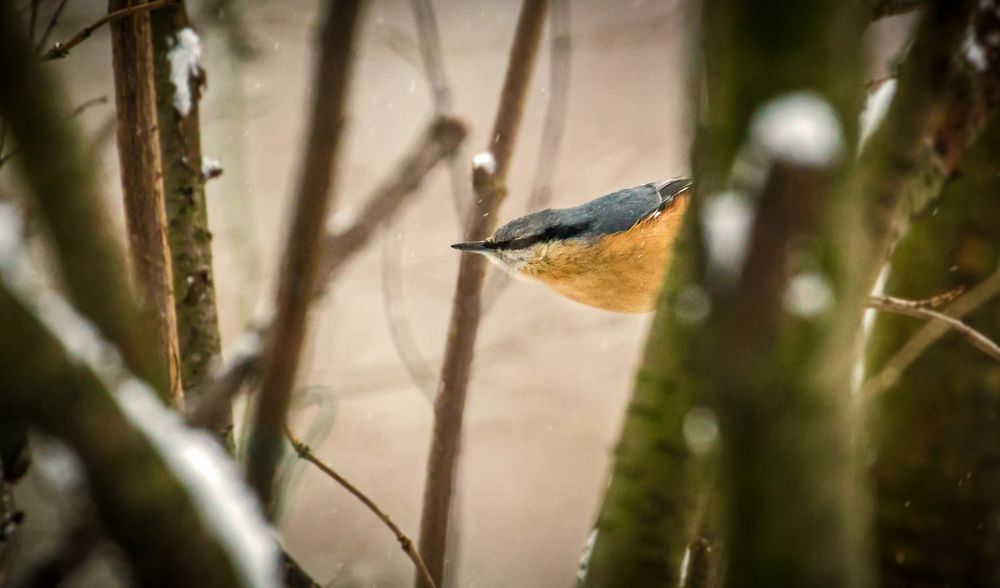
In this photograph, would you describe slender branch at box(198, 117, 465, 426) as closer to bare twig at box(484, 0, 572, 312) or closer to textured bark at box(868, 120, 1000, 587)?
bare twig at box(484, 0, 572, 312)

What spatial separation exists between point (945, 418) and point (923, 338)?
31 centimetres

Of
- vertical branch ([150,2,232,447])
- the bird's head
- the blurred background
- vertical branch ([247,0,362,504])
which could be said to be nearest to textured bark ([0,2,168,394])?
vertical branch ([247,0,362,504])

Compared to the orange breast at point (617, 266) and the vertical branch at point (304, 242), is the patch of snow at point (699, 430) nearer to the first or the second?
the vertical branch at point (304, 242)

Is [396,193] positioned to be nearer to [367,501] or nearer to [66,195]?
[367,501]

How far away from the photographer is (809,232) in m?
0.79

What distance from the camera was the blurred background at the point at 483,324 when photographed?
3.98 meters

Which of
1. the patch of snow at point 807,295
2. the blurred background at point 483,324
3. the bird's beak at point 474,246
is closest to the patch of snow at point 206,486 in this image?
the patch of snow at point 807,295

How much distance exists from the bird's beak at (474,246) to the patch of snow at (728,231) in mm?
1311

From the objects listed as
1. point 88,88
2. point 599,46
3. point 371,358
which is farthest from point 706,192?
point 371,358

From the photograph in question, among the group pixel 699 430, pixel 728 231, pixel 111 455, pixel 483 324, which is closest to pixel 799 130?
pixel 728 231

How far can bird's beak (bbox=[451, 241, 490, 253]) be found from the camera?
2.13 metres

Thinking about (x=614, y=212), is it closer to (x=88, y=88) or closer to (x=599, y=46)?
(x=599, y=46)

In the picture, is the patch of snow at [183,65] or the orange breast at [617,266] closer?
the patch of snow at [183,65]

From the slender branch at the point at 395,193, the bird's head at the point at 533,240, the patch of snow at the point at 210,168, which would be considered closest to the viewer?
the patch of snow at the point at 210,168
